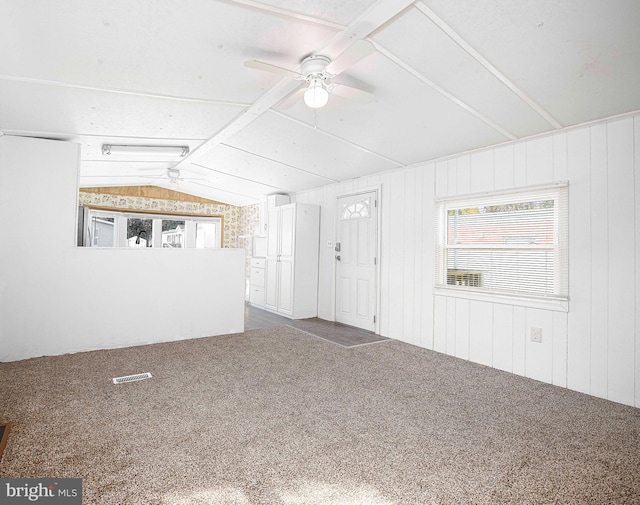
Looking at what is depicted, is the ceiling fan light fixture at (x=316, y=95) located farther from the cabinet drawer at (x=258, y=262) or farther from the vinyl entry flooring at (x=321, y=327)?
the cabinet drawer at (x=258, y=262)

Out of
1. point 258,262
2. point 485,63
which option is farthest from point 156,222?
point 485,63

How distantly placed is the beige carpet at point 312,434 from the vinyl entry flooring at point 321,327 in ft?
3.37

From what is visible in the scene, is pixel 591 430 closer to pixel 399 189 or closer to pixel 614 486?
pixel 614 486

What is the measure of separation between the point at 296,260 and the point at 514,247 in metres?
3.37

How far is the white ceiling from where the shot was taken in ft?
6.48

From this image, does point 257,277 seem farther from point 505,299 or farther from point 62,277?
point 505,299

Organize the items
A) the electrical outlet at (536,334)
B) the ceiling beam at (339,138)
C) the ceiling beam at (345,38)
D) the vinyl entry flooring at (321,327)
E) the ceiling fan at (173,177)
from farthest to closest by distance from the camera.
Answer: the ceiling fan at (173,177) < the vinyl entry flooring at (321,327) < the ceiling beam at (339,138) < the electrical outlet at (536,334) < the ceiling beam at (345,38)

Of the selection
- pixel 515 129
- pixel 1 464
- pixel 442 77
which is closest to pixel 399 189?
pixel 515 129

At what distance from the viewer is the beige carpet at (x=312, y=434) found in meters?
1.70

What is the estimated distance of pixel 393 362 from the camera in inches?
147

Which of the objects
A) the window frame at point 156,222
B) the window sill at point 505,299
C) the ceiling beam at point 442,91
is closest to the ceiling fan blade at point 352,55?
the ceiling beam at point 442,91

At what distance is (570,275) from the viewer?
3.14 meters

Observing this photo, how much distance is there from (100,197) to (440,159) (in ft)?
21.4

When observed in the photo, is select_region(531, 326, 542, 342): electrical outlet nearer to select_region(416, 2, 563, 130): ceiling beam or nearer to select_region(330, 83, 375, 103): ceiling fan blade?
select_region(416, 2, 563, 130): ceiling beam
